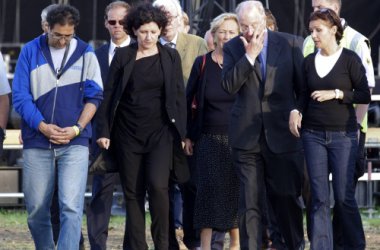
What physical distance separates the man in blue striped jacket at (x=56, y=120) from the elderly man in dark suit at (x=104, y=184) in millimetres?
1231

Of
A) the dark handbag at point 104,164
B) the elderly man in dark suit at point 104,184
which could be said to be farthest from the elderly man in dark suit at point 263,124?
the elderly man in dark suit at point 104,184

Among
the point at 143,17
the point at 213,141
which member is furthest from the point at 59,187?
the point at 213,141

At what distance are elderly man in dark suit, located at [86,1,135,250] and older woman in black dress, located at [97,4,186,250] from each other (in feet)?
2.48

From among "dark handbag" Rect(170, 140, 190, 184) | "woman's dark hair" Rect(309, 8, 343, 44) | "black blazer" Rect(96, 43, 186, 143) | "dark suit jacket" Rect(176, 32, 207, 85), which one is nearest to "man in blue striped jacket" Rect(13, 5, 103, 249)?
"black blazer" Rect(96, 43, 186, 143)

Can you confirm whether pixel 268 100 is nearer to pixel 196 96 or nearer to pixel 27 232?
pixel 196 96

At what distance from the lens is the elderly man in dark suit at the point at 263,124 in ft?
30.0

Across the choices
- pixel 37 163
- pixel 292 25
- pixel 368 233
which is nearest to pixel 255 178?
pixel 37 163

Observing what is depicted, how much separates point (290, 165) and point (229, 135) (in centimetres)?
50

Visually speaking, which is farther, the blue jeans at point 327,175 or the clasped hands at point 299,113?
the blue jeans at point 327,175

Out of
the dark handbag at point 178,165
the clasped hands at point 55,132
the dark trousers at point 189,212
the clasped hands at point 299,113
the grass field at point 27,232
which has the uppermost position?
the clasped hands at point 299,113

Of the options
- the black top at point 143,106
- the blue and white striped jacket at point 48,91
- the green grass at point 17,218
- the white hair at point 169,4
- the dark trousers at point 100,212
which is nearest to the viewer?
the blue and white striped jacket at point 48,91

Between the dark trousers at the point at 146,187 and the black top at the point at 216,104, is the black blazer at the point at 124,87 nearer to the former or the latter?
the dark trousers at the point at 146,187

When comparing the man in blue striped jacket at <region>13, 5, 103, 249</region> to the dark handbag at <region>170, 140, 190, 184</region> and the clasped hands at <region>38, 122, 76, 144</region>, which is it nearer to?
the clasped hands at <region>38, 122, 76, 144</region>

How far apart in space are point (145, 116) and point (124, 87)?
27 centimetres
